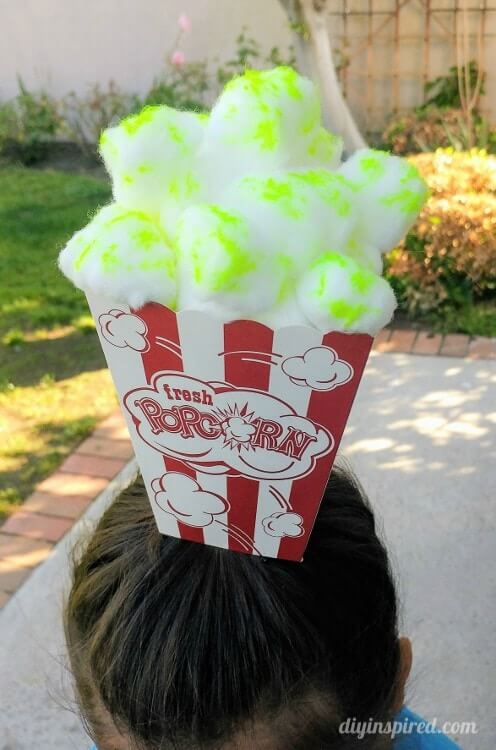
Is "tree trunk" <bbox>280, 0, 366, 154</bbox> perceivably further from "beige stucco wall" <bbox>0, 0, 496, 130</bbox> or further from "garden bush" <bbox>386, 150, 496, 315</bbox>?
"beige stucco wall" <bbox>0, 0, 496, 130</bbox>

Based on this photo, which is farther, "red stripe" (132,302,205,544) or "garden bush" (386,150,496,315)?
"garden bush" (386,150,496,315)

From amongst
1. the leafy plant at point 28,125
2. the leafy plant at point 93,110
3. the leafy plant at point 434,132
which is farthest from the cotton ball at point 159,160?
the leafy plant at point 28,125

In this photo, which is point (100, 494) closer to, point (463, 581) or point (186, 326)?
point (463, 581)

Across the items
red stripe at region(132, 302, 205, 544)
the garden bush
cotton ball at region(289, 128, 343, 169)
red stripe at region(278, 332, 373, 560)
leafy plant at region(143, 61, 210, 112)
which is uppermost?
cotton ball at region(289, 128, 343, 169)

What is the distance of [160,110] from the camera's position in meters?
0.75

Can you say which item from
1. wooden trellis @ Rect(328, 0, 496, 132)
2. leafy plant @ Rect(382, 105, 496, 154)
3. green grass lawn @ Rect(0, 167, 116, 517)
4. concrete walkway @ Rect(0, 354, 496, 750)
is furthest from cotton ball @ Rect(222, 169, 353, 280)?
wooden trellis @ Rect(328, 0, 496, 132)

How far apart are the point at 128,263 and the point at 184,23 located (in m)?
6.45

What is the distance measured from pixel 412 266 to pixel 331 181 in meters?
3.36

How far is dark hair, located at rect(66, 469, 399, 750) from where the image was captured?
92cm

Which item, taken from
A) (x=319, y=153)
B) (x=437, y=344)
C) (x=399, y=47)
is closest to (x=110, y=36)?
(x=399, y=47)

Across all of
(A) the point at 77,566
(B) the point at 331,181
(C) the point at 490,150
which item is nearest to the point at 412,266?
(C) the point at 490,150

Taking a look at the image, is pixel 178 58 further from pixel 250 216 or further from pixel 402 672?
pixel 250 216

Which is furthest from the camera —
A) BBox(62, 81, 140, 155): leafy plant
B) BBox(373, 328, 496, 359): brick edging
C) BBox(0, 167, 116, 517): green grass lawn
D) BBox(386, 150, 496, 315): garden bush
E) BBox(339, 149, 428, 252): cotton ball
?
BBox(62, 81, 140, 155): leafy plant

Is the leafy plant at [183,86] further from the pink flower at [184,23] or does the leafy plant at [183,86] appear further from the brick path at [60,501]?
the brick path at [60,501]
